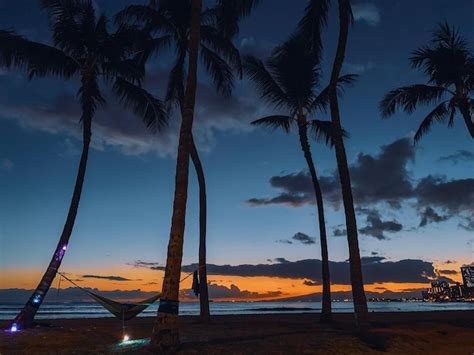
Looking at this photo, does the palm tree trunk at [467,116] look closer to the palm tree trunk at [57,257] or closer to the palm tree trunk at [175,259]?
the palm tree trunk at [175,259]

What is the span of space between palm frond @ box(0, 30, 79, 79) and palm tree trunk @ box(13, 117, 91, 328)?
231 cm

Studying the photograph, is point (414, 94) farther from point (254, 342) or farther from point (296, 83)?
point (254, 342)

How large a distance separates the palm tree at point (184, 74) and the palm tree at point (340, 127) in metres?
2.39

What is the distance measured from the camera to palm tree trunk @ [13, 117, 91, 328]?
42.8 ft

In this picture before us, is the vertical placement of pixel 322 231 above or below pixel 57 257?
above

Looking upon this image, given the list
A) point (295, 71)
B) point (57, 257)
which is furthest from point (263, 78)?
point (57, 257)

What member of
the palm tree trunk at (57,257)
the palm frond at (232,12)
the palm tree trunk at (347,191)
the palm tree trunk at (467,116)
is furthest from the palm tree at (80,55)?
the palm tree trunk at (467,116)

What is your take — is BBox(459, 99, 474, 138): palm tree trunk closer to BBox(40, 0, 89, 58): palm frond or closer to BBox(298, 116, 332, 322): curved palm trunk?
BBox(298, 116, 332, 322): curved palm trunk

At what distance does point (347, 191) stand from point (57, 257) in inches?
378

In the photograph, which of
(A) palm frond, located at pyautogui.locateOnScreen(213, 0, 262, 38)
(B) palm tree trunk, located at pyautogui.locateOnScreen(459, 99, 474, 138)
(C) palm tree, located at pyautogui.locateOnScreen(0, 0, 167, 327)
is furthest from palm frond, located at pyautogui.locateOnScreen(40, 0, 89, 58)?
(B) palm tree trunk, located at pyautogui.locateOnScreen(459, 99, 474, 138)

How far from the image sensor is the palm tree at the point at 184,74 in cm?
863

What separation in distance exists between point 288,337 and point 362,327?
192 cm

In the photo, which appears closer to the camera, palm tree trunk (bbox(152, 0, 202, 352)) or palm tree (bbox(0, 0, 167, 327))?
palm tree trunk (bbox(152, 0, 202, 352))

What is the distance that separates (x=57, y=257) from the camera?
1393 cm
